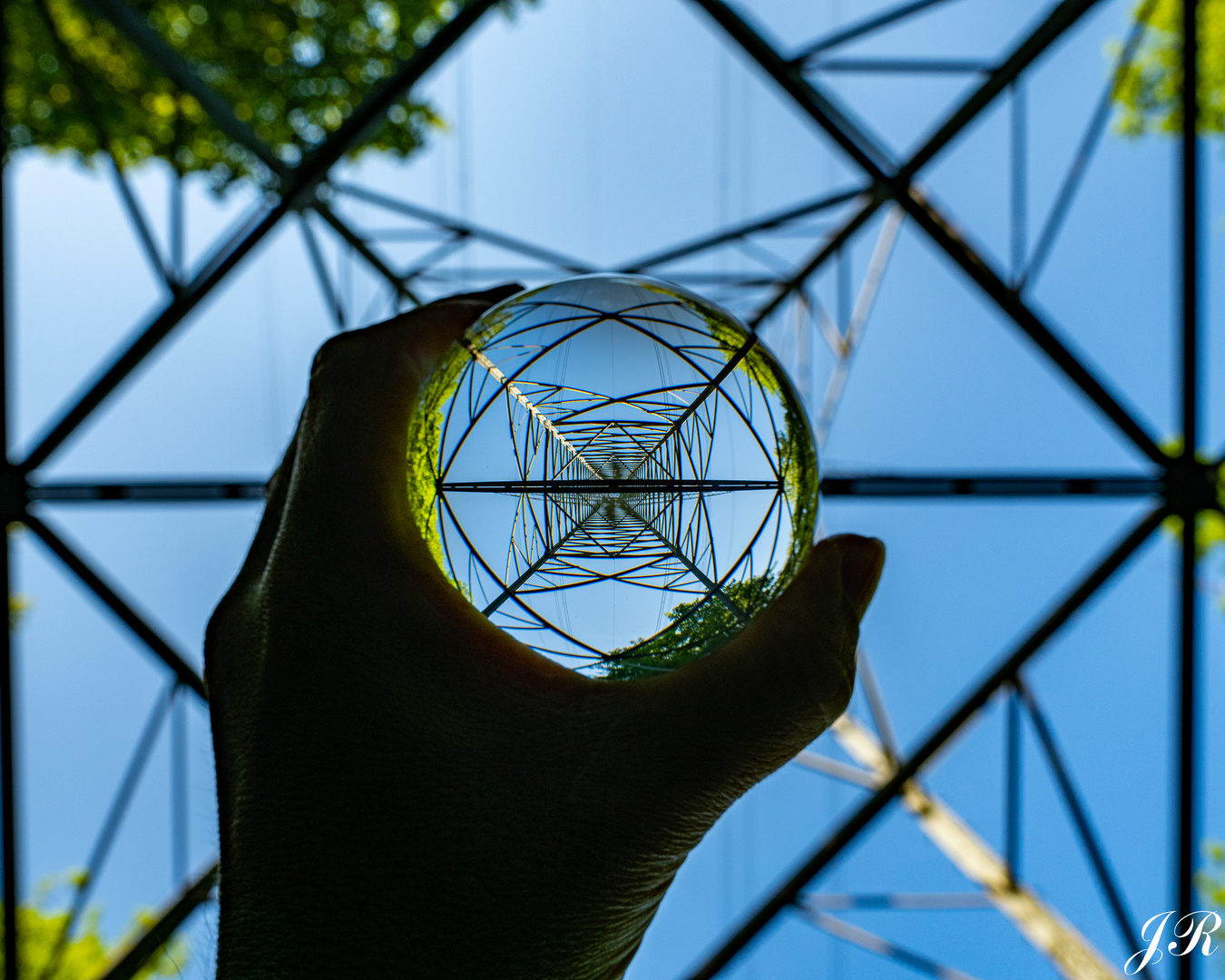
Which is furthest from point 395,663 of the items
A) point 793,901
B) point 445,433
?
point 793,901

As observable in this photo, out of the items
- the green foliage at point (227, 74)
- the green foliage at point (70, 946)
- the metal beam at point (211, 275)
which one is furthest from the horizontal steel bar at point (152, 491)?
the green foliage at point (70, 946)

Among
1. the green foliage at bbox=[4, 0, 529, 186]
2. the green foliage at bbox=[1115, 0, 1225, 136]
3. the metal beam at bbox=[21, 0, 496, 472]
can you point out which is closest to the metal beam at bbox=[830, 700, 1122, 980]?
the metal beam at bbox=[21, 0, 496, 472]

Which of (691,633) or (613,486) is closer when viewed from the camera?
(613,486)

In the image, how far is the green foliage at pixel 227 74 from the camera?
844 cm

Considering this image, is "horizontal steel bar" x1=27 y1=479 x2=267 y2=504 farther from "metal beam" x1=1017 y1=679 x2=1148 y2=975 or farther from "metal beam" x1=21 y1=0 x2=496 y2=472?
"metal beam" x1=1017 y1=679 x2=1148 y2=975

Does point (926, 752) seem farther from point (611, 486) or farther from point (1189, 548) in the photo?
point (611, 486)

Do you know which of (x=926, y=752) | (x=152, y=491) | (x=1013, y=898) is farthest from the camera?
(x=1013, y=898)

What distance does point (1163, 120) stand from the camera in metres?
8.20

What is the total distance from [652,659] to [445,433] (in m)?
0.64

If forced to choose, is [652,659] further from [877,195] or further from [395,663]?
[877,195]

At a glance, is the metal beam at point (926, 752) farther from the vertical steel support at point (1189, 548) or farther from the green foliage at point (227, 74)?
the green foliage at point (227, 74)

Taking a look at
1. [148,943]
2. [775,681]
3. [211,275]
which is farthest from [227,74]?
[775,681]

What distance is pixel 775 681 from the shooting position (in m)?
1.40

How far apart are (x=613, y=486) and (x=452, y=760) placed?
0.66 m
